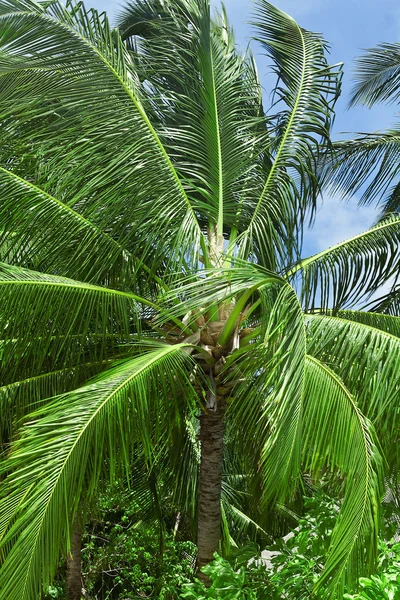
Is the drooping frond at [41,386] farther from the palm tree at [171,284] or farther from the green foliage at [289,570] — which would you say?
the green foliage at [289,570]

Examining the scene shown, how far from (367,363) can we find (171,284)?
1.51 metres

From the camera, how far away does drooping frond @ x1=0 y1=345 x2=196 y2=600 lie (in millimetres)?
4199

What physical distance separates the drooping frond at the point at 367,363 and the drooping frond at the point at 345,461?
0.71 ft

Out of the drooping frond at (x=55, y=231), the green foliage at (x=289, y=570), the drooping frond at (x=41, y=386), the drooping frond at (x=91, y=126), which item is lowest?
the green foliage at (x=289, y=570)

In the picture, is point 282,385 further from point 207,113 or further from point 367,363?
point 207,113

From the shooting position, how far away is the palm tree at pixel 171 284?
4.53m

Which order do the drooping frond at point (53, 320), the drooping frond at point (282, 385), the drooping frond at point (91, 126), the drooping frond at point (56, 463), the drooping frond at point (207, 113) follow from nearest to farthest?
the drooping frond at point (56, 463) < the drooping frond at point (282, 385) < the drooping frond at point (53, 320) < the drooping frond at point (91, 126) < the drooping frond at point (207, 113)

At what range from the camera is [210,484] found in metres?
6.52

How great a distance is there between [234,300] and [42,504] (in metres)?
2.77

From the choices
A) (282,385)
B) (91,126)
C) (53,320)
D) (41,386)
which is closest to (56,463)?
(282,385)

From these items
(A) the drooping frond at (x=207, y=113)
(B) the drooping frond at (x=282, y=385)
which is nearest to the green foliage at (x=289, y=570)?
(B) the drooping frond at (x=282, y=385)

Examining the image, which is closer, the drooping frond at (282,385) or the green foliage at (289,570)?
the drooping frond at (282,385)

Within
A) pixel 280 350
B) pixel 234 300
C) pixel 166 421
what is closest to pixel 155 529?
pixel 166 421

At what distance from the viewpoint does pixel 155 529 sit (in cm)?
1095
